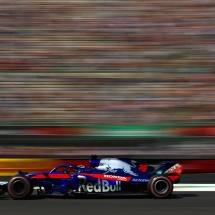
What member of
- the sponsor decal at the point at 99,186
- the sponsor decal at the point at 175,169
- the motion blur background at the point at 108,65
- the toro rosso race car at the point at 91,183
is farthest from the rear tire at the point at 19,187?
the motion blur background at the point at 108,65

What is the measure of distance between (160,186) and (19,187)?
5.67 ft

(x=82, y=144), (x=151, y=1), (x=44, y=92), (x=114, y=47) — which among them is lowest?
(x=82, y=144)

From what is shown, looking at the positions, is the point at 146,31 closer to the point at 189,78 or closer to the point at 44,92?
the point at 189,78

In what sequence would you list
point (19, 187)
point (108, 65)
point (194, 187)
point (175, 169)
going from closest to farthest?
point (19, 187) → point (175, 169) → point (194, 187) → point (108, 65)

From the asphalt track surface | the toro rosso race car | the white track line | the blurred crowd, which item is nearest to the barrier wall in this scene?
the white track line

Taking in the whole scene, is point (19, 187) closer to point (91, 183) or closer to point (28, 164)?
point (91, 183)

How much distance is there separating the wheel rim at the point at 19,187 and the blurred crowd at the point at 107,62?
238 inches

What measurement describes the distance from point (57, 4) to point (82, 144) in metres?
6.16

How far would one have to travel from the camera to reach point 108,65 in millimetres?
13195

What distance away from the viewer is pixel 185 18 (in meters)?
14.1

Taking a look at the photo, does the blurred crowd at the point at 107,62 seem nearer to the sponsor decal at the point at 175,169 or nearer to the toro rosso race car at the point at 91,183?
the sponsor decal at the point at 175,169

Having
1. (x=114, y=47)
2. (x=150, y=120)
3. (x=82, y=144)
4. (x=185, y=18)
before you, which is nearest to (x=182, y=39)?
(x=185, y=18)

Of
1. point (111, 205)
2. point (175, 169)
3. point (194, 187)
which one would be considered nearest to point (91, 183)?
point (111, 205)

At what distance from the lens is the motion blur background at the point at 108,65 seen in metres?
12.2
